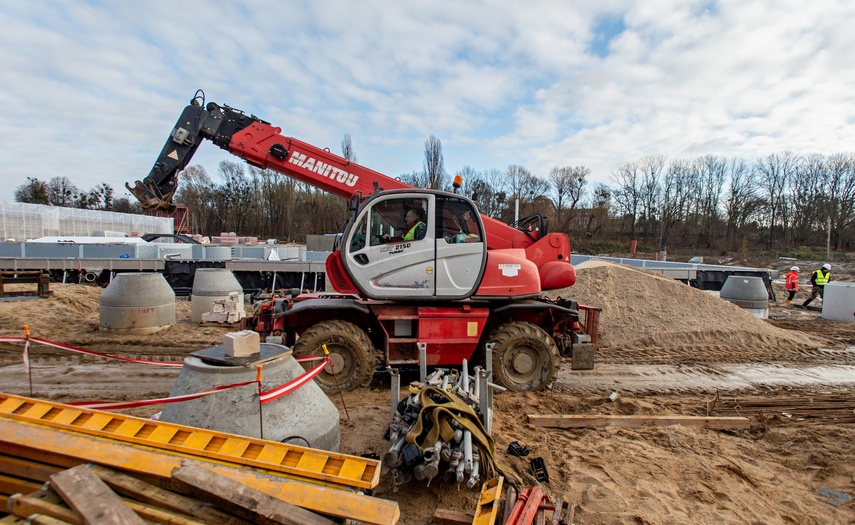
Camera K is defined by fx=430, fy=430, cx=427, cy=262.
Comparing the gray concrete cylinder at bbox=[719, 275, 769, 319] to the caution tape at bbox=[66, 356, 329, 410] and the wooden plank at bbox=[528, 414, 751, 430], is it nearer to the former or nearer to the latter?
the wooden plank at bbox=[528, 414, 751, 430]

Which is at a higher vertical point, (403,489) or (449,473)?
(449,473)

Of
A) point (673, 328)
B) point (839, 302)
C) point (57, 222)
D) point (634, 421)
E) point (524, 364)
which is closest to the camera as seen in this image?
point (634, 421)

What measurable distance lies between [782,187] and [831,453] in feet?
178

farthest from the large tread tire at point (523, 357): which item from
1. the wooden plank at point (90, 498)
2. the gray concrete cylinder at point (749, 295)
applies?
the gray concrete cylinder at point (749, 295)

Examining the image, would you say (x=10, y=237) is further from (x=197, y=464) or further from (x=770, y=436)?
(x=770, y=436)

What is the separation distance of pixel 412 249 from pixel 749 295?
11.7 metres

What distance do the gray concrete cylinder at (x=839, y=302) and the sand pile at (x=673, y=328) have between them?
4357 millimetres

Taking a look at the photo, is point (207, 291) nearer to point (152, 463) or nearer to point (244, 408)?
point (244, 408)

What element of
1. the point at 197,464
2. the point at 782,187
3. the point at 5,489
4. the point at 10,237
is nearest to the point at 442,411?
the point at 197,464

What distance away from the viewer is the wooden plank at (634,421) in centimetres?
527

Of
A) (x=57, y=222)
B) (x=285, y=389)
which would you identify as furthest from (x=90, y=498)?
(x=57, y=222)

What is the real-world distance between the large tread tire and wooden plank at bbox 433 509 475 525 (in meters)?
3.20

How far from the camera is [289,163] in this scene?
24.0 ft

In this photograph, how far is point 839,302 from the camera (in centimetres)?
1341
